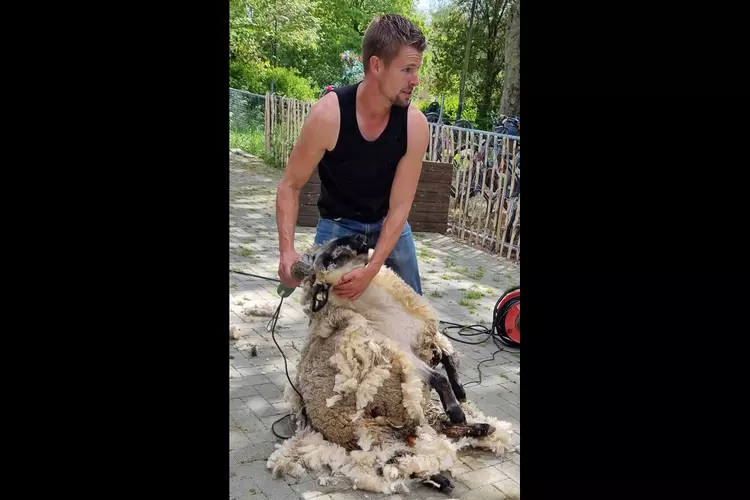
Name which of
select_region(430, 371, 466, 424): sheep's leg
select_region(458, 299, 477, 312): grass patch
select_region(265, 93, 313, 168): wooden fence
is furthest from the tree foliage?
select_region(430, 371, 466, 424): sheep's leg

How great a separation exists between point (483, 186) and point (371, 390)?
5982 millimetres

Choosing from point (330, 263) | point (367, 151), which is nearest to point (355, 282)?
point (330, 263)

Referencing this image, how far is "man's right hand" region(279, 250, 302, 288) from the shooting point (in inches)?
129

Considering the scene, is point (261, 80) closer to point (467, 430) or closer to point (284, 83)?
point (284, 83)

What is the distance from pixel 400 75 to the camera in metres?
3.02

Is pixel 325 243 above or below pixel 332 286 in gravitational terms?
above

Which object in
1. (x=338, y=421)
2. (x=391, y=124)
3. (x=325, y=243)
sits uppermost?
(x=391, y=124)

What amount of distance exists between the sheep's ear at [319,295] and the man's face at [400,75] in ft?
3.37
